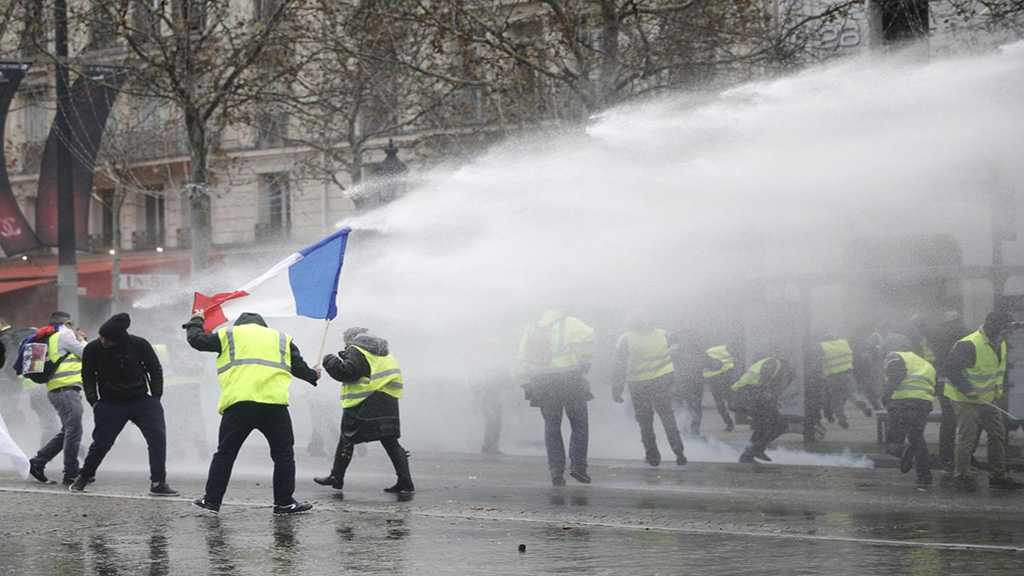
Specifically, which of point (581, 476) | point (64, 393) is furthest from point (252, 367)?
point (64, 393)

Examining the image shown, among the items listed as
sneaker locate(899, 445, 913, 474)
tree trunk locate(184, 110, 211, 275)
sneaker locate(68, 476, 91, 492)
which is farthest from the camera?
tree trunk locate(184, 110, 211, 275)

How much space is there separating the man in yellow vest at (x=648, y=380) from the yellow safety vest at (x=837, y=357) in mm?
3502

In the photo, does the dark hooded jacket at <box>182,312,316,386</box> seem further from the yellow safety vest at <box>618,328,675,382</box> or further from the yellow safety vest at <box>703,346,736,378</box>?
the yellow safety vest at <box>703,346,736,378</box>

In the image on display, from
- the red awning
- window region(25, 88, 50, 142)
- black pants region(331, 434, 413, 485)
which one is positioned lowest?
black pants region(331, 434, 413, 485)

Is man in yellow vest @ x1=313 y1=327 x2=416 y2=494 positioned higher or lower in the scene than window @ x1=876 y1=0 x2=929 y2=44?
lower

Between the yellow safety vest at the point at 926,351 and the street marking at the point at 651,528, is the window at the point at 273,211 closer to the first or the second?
the yellow safety vest at the point at 926,351

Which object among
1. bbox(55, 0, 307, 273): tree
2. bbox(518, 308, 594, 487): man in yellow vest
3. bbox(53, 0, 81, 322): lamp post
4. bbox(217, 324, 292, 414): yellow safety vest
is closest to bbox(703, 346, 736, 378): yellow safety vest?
bbox(518, 308, 594, 487): man in yellow vest

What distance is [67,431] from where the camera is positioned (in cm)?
1352

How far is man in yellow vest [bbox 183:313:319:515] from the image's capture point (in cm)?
1002

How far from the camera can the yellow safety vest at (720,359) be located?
1927 centimetres

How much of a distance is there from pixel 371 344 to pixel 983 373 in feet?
17.0

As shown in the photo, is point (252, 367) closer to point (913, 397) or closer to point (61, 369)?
point (61, 369)

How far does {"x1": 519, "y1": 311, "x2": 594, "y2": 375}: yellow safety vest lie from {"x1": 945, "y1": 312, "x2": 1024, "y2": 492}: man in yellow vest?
10.6ft

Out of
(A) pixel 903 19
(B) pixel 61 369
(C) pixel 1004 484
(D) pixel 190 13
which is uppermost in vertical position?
(D) pixel 190 13
